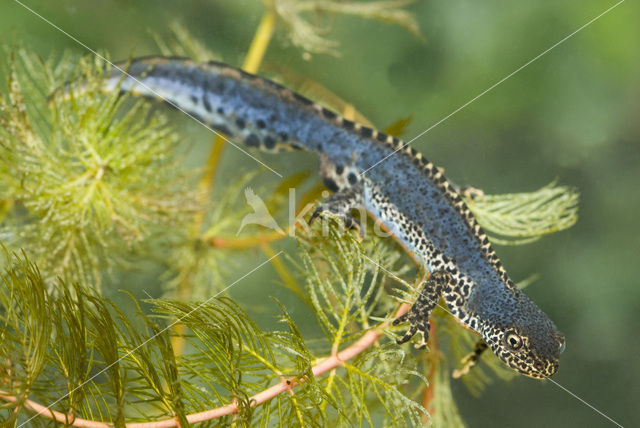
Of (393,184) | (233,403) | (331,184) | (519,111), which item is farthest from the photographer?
(519,111)

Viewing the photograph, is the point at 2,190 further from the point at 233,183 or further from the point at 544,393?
the point at 544,393

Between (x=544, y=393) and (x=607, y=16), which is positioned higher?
(x=607, y=16)

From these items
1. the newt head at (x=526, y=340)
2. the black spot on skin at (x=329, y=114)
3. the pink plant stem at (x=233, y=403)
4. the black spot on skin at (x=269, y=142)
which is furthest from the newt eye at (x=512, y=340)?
the black spot on skin at (x=269, y=142)

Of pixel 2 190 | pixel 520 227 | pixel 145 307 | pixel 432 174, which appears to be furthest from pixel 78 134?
pixel 520 227

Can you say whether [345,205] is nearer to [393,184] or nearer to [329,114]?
[393,184]

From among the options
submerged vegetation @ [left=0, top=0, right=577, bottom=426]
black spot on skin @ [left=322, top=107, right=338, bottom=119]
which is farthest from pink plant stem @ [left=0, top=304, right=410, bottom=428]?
black spot on skin @ [left=322, top=107, right=338, bottom=119]

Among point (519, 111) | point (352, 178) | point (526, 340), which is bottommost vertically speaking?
point (526, 340)

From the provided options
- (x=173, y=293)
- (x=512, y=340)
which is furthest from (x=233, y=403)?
(x=173, y=293)
